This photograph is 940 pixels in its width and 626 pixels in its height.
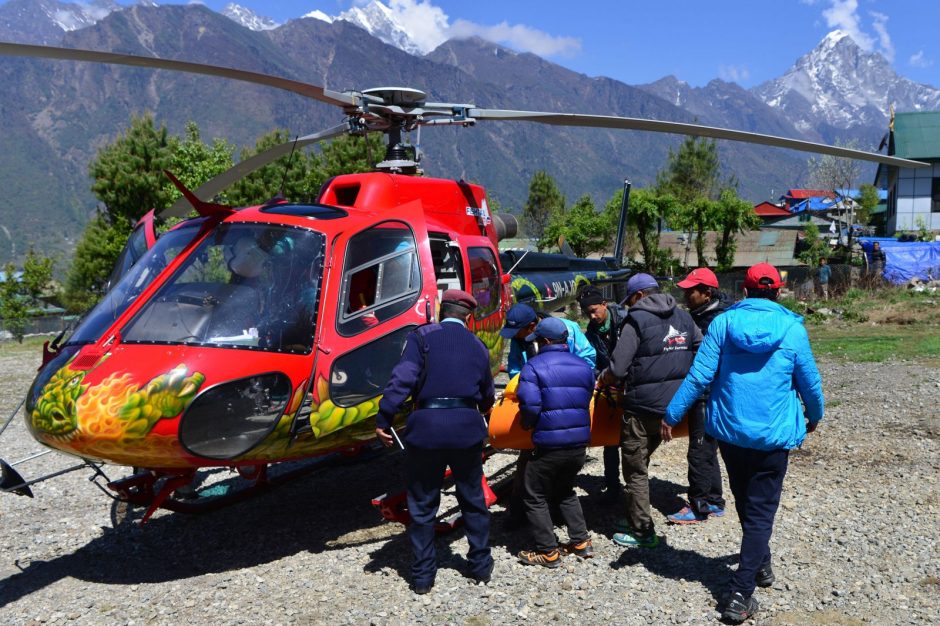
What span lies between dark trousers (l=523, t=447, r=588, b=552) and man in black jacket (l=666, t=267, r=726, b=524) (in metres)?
1.04

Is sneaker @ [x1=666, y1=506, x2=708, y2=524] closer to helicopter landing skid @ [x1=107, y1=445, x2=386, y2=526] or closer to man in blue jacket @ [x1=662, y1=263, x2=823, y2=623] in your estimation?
man in blue jacket @ [x1=662, y1=263, x2=823, y2=623]

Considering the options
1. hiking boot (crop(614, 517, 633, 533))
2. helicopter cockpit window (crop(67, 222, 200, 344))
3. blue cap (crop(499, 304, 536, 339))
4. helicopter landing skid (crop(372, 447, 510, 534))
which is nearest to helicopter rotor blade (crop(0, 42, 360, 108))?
helicopter cockpit window (crop(67, 222, 200, 344))

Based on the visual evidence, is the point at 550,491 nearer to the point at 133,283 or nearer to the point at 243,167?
the point at 133,283

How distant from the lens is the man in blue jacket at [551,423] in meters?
4.96

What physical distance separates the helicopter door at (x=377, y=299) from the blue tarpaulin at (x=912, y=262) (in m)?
23.1

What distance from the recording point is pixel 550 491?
512cm

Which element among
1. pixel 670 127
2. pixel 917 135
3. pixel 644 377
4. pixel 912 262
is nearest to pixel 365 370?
pixel 644 377

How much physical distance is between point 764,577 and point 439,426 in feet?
6.98

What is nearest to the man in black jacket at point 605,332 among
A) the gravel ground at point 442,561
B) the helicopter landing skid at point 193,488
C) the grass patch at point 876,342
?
the gravel ground at point 442,561

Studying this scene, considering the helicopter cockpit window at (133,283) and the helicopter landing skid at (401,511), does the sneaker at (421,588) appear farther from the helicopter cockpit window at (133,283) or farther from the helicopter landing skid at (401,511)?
the helicopter cockpit window at (133,283)

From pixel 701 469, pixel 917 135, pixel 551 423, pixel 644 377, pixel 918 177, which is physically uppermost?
pixel 917 135

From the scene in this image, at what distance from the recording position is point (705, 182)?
2186 inches

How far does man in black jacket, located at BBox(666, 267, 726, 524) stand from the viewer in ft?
18.9

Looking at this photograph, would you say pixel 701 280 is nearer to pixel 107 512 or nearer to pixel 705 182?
pixel 107 512
